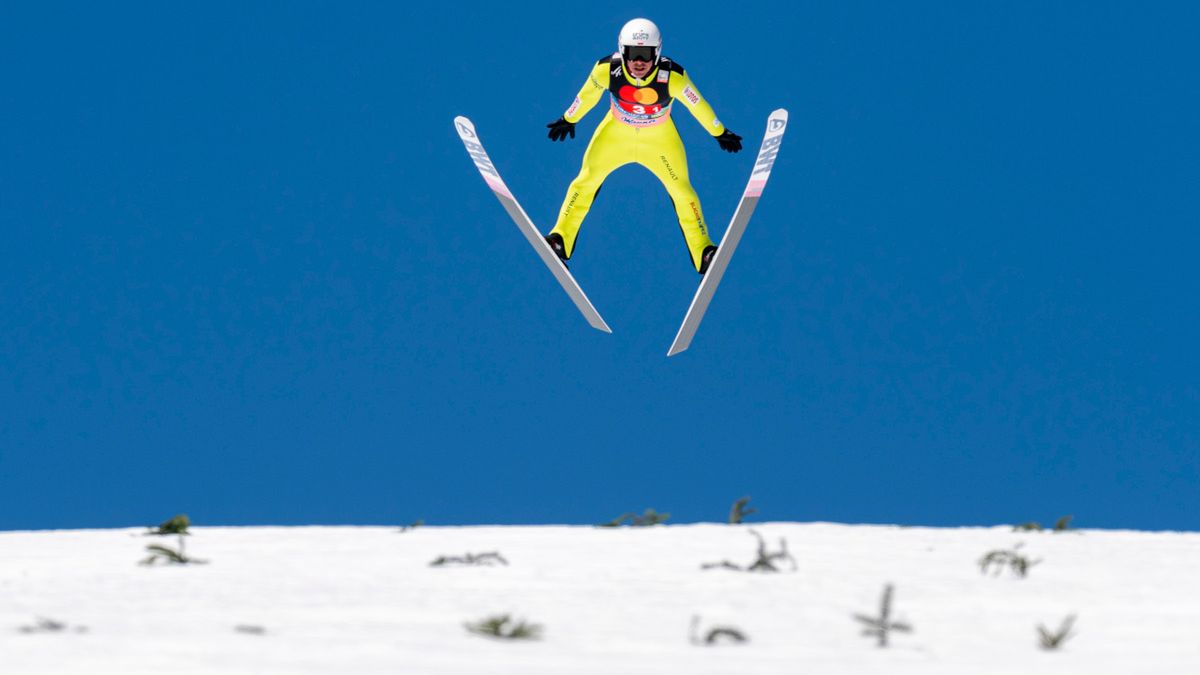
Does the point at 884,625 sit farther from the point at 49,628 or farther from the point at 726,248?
the point at 726,248

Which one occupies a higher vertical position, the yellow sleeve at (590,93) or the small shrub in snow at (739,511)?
the yellow sleeve at (590,93)

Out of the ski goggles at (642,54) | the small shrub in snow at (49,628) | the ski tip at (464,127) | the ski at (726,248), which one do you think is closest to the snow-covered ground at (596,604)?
the small shrub in snow at (49,628)

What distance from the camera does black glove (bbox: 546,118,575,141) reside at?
401 inches

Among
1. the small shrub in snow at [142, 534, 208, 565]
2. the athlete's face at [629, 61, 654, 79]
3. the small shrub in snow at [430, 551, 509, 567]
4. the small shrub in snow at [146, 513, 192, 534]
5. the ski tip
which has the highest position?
the ski tip

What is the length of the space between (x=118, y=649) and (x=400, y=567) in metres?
1.79

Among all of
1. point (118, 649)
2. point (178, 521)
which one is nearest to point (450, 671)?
point (118, 649)

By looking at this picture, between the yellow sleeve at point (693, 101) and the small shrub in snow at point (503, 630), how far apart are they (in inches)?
264

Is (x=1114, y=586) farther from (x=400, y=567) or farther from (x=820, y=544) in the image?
(x=400, y=567)

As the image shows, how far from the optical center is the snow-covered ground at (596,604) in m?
3.42

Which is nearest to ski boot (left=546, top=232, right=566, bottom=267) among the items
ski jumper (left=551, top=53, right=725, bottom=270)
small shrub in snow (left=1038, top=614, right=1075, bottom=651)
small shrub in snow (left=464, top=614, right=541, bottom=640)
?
ski jumper (left=551, top=53, right=725, bottom=270)

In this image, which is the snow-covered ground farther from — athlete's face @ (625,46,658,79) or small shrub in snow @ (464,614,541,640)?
athlete's face @ (625,46,658,79)

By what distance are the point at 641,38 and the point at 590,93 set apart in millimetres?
699

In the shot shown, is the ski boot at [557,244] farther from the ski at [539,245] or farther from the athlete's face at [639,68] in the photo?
the athlete's face at [639,68]

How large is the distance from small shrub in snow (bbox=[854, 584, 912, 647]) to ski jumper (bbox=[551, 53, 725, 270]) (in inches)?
252
